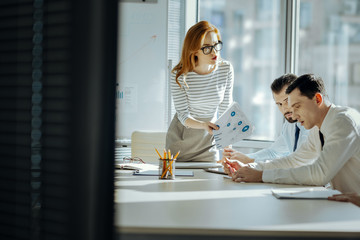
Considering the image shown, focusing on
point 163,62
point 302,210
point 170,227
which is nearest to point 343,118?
point 302,210

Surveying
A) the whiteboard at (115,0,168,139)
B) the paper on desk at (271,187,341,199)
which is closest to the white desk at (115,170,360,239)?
the paper on desk at (271,187,341,199)

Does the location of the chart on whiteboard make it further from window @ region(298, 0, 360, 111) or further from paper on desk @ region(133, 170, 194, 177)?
window @ region(298, 0, 360, 111)

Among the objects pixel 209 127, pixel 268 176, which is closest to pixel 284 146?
pixel 209 127

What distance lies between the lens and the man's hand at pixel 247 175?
2.06 meters

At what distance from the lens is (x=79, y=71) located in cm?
46

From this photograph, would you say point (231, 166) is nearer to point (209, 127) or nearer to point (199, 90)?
point (209, 127)

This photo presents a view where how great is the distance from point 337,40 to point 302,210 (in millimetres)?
8010

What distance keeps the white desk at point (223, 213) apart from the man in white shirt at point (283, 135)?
2.13 ft

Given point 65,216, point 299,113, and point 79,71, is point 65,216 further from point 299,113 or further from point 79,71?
point 299,113

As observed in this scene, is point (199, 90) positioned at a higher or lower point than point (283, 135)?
higher

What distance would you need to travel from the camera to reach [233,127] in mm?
2418

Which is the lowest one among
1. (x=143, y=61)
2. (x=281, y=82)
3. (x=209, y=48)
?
(x=281, y=82)

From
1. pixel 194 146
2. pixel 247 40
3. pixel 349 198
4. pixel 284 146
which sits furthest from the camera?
pixel 247 40

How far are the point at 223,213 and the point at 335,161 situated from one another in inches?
30.9
